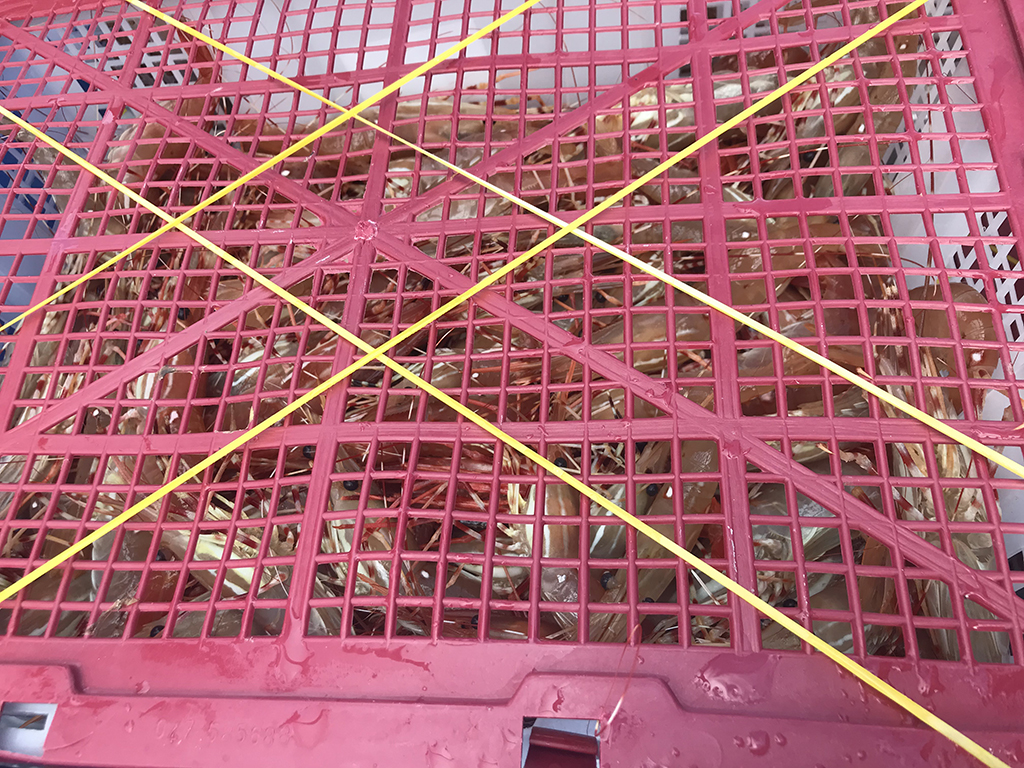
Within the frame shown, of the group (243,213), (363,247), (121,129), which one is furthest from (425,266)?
(121,129)

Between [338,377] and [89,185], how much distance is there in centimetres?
61

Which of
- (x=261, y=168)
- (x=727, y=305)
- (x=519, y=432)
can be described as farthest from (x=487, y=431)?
(x=261, y=168)

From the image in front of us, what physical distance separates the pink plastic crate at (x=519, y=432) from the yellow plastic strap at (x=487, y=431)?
2 centimetres

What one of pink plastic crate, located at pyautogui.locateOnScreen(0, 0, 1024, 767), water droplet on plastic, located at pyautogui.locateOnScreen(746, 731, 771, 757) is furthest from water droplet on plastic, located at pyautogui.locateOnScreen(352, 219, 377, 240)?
water droplet on plastic, located at pyautogui.locateOnScreen(746, 731, 771, 757)

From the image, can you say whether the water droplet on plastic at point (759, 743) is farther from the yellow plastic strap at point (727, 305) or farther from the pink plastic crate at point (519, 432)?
the yellow plastic strap at point (727, 305)

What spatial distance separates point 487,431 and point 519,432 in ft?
0.13

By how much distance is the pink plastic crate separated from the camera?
Answer: 688mm

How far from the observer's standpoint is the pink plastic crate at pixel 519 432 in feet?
2.26

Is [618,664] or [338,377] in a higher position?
[338,377]

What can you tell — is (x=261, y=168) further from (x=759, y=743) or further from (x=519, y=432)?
(x=759, y=743)

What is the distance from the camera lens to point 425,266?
36.6 inches

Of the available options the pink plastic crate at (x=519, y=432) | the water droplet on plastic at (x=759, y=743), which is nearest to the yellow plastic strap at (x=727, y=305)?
the pink plastic crate at (x=519, y=432)

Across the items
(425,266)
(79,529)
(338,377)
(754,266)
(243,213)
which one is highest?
(243,213)

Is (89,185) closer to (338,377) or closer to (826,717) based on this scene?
(338,377)
